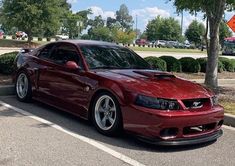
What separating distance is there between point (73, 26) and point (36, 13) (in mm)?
37016

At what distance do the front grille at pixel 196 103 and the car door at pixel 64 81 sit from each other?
5.56ft

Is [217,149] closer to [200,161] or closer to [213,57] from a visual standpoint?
[200,161]

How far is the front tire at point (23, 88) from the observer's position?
28.7 feet

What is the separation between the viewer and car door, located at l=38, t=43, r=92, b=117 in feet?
23.3

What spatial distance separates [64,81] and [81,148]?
189cm

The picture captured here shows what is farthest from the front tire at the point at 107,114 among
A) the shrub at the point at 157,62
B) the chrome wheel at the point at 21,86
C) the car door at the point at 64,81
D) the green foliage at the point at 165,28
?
the green foliage at the point at 165,28

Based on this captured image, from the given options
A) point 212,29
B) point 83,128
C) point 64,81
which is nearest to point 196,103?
point 83,128

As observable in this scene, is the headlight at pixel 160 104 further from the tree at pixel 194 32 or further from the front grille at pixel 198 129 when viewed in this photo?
the tree at pixel 194 32

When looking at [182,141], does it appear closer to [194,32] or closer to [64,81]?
[64,81]

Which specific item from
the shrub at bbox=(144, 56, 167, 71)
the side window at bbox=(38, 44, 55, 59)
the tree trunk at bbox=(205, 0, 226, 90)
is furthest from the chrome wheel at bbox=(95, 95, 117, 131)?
the shrub at bbox=(144, 56, 167, 71)

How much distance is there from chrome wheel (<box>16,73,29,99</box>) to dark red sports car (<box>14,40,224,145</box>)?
18 centimetres

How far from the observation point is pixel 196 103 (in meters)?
6.26

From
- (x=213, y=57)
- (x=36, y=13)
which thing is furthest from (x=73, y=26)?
(x=213, y=57)

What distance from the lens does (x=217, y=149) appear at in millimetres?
6289
